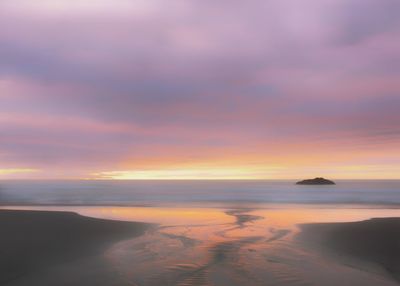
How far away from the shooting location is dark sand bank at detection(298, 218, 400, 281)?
16688mm

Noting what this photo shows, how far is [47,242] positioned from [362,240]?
1604 cm

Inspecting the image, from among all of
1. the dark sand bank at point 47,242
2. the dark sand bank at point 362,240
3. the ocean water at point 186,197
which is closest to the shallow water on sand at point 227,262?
the dark sand bank at point 362,240

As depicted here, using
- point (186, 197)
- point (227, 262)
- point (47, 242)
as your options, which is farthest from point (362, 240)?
point (186, 197)

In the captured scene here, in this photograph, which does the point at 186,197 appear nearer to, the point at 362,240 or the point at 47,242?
the point at 362,240

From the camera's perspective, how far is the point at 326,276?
13.7 metres

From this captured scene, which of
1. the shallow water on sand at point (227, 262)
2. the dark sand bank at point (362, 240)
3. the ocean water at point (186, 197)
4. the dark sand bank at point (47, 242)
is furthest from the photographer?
the ocean water at point (186, 197)

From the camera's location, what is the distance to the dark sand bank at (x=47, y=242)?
14.0 metres

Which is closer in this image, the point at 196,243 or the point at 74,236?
the point at 196,243

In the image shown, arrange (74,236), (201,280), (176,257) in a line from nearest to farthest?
(201,280)
(176,257)
(74,236)

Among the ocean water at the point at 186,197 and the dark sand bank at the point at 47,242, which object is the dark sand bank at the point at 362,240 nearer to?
the dark sand bank at the point at 47,242

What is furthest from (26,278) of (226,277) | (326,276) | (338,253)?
(338,253)

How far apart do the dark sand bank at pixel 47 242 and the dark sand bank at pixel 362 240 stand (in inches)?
409

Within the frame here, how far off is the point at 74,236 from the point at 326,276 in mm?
13966

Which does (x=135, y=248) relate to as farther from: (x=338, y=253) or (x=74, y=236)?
(x=338, y=253)
